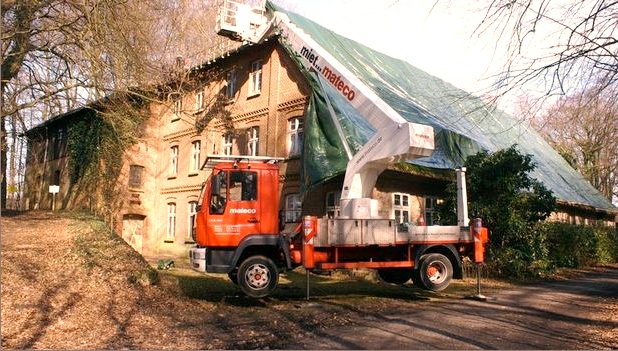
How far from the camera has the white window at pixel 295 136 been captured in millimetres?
19250

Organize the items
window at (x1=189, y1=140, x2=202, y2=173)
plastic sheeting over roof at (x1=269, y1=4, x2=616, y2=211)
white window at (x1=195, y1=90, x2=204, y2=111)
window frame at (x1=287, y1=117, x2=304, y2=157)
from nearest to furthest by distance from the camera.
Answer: plastic sheeting over roof at (x1=269, y1=4, x2=616, y2=211) → window frame at (x1=287, y1=117, x2=304, y2=157) → window at (x1=189, y1=140, x2=202, y2=173) → white window at (x1=195, y1=90, x2=204, y2=111)

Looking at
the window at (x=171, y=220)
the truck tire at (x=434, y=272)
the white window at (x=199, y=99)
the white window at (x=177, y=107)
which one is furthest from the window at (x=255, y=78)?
the truck tire at (x=434, y=272)

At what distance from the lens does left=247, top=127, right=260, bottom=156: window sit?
21.6 meters

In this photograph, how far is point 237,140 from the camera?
890 inches

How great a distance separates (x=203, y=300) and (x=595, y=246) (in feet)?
70.3

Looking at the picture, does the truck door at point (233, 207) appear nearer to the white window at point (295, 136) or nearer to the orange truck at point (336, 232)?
the orange truck at point (336, 232)

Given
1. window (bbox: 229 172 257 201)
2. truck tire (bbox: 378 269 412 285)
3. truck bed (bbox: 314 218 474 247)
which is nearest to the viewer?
truck bed (bbox: 314 218 474 247)

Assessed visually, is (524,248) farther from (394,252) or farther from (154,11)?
A: (154,11)

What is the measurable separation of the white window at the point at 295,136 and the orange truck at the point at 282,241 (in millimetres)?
8395

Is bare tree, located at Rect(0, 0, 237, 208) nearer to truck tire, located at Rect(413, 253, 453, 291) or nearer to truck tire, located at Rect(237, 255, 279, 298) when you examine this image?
truck tire, located at Rect(237, 255, 279, 298)

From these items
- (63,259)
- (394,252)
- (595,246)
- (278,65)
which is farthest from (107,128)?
(595,246)

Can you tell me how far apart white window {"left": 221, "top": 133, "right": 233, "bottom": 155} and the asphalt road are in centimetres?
1377

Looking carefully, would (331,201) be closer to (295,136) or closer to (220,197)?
(295,136)

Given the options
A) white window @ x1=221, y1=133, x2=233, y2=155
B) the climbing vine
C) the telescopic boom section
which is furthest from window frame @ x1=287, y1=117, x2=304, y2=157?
the climbing vine
